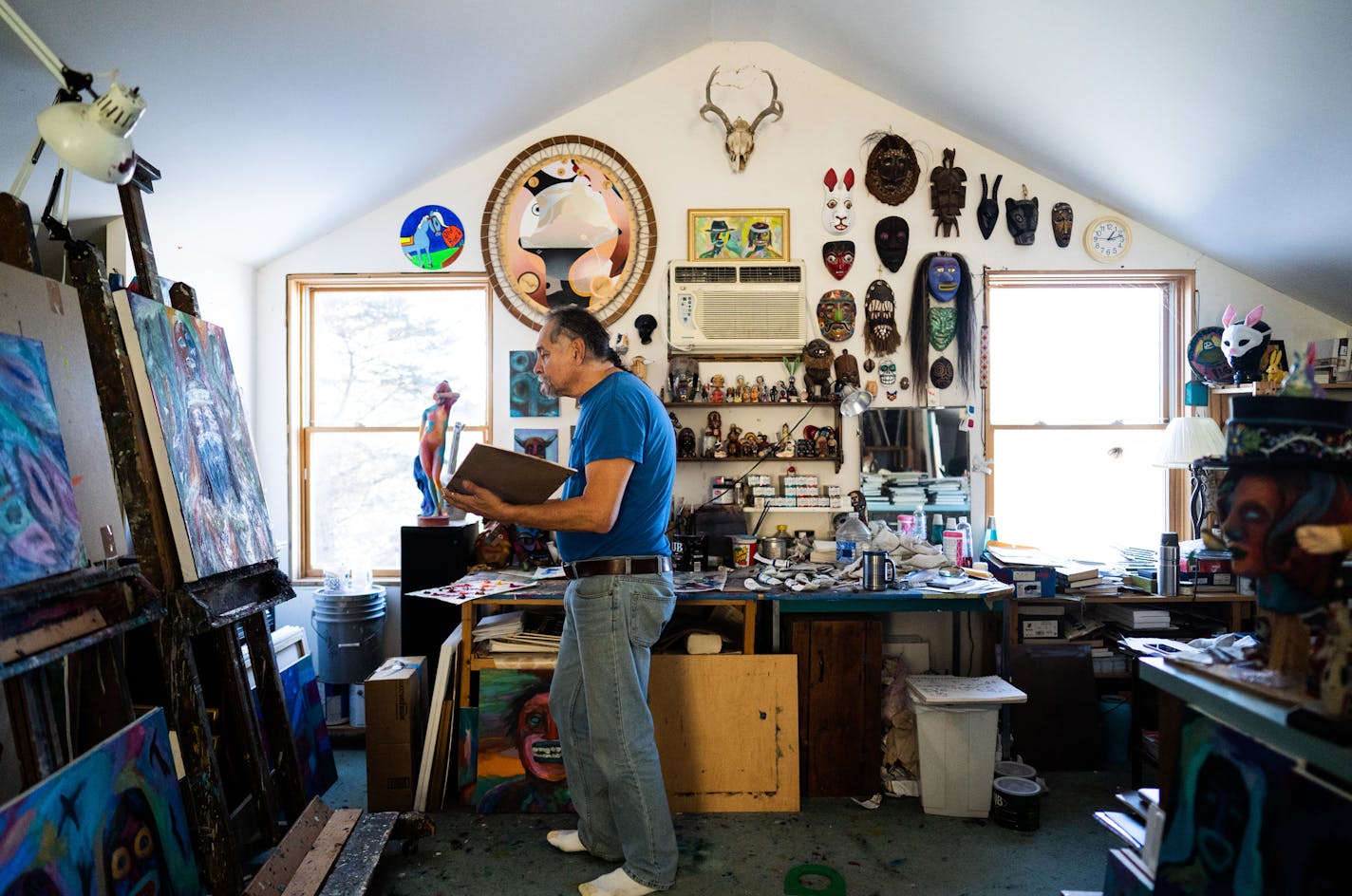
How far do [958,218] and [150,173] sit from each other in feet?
11.5

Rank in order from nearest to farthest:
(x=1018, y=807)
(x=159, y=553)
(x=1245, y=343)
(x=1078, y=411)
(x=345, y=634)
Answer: (x=159, y=553), (x=1018, y=807), (x=1245, y=343), (x=345, y=634), (x=1078, y=411)

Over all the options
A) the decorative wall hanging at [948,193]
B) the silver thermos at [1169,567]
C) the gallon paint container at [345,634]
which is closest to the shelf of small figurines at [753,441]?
the decorative wall hanging at [948,193]

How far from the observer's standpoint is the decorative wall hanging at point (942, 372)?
3859 mm

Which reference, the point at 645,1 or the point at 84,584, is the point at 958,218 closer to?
the point at 645,1

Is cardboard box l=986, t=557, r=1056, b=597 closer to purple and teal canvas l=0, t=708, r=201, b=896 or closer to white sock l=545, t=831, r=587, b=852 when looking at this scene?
white sock l=545, t=831, r=587, b=852

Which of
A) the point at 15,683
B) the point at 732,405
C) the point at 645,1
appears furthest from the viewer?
the point at 732,405

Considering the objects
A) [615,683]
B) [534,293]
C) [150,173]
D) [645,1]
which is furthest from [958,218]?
[150,173]

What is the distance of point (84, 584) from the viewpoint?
1.70 metres

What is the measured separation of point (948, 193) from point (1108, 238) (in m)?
0.87

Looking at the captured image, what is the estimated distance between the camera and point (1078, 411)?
3988mm

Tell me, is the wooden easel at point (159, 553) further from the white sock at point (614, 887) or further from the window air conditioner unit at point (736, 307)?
the window air conditioner unit at point (736, 307)

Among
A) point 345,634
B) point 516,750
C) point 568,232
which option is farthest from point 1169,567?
point 345,634

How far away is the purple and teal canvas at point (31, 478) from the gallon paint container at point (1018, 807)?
9.93 feet

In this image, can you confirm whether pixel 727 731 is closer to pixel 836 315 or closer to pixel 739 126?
pixel 836 315
